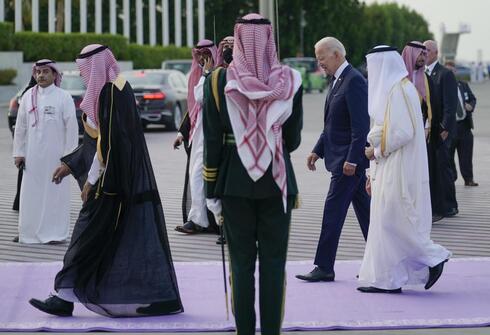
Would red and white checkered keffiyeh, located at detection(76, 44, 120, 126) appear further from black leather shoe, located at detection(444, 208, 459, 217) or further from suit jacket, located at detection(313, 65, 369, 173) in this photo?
black leather shoe, located at detection(444, 208, 459, 217)

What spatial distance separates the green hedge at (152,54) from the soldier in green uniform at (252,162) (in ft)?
177

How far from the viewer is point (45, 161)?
1164 centimetres

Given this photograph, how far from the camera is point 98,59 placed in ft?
26.6

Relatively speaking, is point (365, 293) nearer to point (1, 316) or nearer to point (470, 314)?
point (470, 314)

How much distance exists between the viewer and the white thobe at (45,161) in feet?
37.8

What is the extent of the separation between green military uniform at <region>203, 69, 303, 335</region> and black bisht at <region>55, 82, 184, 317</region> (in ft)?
4.41

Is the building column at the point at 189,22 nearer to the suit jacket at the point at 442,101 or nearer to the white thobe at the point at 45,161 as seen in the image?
the suit jacket at the point at 442,101

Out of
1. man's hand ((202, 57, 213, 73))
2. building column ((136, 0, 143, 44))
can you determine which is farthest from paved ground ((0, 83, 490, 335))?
building column ((136, 0, 143, 44))

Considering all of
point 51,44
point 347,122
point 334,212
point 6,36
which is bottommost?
point 51,44

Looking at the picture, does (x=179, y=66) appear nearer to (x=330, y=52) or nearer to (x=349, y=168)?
(x=330, y=52)

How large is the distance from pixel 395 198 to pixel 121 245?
191 cm

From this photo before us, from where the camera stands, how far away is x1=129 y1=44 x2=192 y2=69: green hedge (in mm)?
60625

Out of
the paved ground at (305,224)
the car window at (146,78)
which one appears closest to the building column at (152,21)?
the car window at (146,78)

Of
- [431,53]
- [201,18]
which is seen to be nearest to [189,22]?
[201,18]
